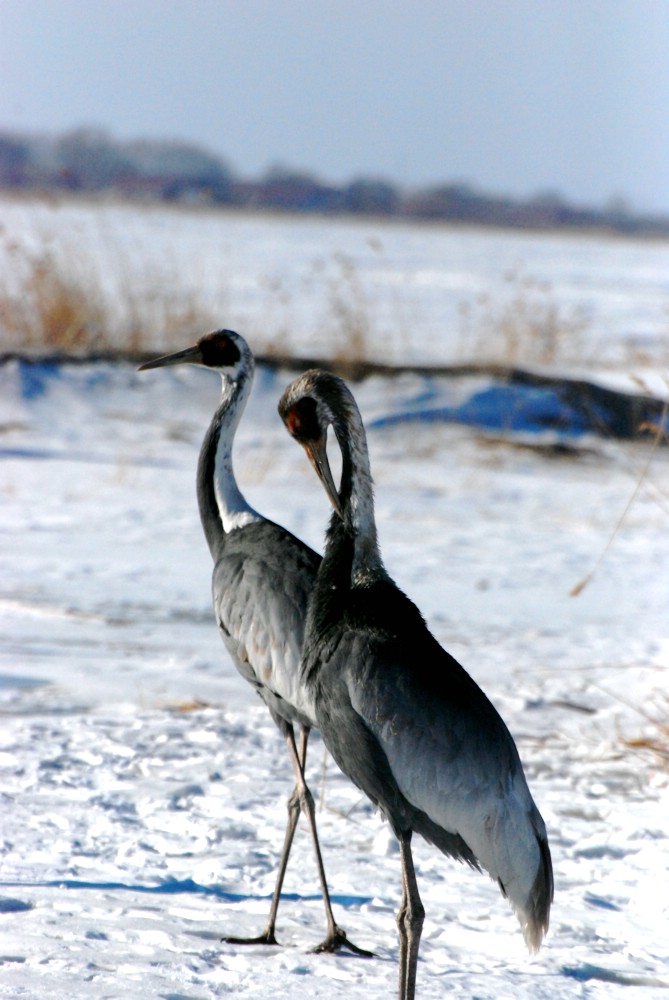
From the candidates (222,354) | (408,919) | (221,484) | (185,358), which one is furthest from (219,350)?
(408,919)

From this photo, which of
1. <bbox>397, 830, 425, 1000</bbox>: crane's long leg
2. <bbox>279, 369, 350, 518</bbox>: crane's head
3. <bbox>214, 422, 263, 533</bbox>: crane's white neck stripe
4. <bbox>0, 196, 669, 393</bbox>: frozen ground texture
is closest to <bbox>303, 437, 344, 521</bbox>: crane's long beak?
<bbox>279, 369, 350, 518</bbox>: crane's head

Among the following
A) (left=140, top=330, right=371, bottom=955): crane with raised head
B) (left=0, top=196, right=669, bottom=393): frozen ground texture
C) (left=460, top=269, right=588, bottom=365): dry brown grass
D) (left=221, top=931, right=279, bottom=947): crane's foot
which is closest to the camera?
(left=221, top=931, right=279, bottom=947): crane's foot

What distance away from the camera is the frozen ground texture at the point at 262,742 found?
305 cm

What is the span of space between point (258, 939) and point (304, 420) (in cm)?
129

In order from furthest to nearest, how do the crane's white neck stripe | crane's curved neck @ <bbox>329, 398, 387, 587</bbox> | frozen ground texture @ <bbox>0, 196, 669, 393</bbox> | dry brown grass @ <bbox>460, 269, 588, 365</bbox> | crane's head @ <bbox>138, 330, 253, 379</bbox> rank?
dry brown grass @ <bbox>460, 269, 588, 365</bbox>
frozen ground texture @ <bbox>0, 196, 669, 393</bbox>
crane's head @ <bbox>138, 330, 253, 379</bbox>
the crane's white neck stripe
crane's curved neck @ <bbox>329, 398, 387, 587</bbox>

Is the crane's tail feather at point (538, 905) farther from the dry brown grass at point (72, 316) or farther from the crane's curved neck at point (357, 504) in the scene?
the dry brown grass at point (72, 316)

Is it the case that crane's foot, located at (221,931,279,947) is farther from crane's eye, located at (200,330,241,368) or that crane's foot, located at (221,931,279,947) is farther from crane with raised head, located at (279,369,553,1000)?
crane's eye, located at (200,330,241,368)

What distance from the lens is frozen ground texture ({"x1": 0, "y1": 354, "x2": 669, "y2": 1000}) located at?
3.05 metres

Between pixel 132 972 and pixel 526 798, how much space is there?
952 millimetres

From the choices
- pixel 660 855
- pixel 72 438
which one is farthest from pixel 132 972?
pixel 72 438

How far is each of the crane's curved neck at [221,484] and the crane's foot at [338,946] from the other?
127 centimetres

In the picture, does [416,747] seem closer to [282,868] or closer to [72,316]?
[282,868]

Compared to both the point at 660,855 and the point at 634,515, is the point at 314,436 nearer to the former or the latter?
→ the point at 660,855

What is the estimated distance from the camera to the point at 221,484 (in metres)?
4.12
